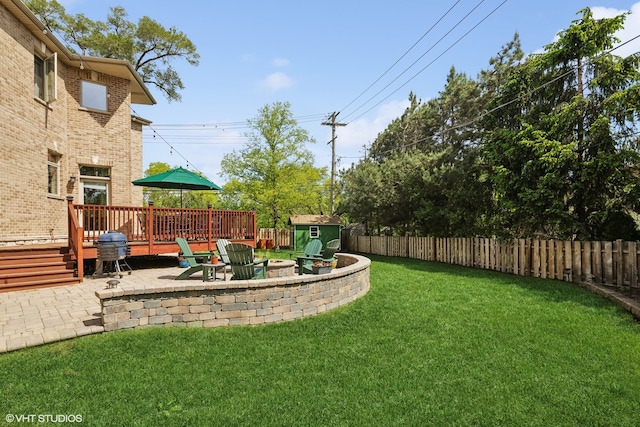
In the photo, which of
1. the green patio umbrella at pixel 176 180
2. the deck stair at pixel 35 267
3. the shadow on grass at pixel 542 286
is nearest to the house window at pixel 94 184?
the green patio umbrella at pixel 176 180

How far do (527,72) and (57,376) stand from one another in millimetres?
15060

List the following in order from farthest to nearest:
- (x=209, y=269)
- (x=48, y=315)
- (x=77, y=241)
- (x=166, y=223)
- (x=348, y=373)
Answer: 1. (x=166, y=223)
2. (x=77, y=241)
3. (x=209, y=269)
4. (x=48, y=315)
5. (x=348, y=373)

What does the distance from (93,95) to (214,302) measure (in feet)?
35.9

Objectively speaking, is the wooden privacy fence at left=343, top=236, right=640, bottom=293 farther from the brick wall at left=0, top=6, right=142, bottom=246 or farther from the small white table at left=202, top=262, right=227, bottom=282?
the brick wall at left=0, top=6, right=142, bottom=246

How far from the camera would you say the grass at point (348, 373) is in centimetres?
312

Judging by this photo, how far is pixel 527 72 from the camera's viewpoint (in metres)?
12.5

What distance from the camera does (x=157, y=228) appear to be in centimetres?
1009

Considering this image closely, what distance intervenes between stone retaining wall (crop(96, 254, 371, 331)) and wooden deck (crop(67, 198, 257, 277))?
4428mm

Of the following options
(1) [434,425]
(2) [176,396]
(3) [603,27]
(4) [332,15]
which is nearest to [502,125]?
(3) [603,27]

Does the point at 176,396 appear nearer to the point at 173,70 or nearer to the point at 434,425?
the point at 434,425

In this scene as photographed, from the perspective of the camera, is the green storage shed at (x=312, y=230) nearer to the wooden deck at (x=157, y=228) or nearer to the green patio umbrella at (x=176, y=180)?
the wooden deck at (x=157, y=228)

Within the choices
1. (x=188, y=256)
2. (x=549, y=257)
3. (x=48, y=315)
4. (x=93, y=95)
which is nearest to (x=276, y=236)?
(x=93, y=95)

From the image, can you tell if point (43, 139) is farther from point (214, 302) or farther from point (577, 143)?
point (577, 143)

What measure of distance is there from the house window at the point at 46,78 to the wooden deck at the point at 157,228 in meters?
3.51
